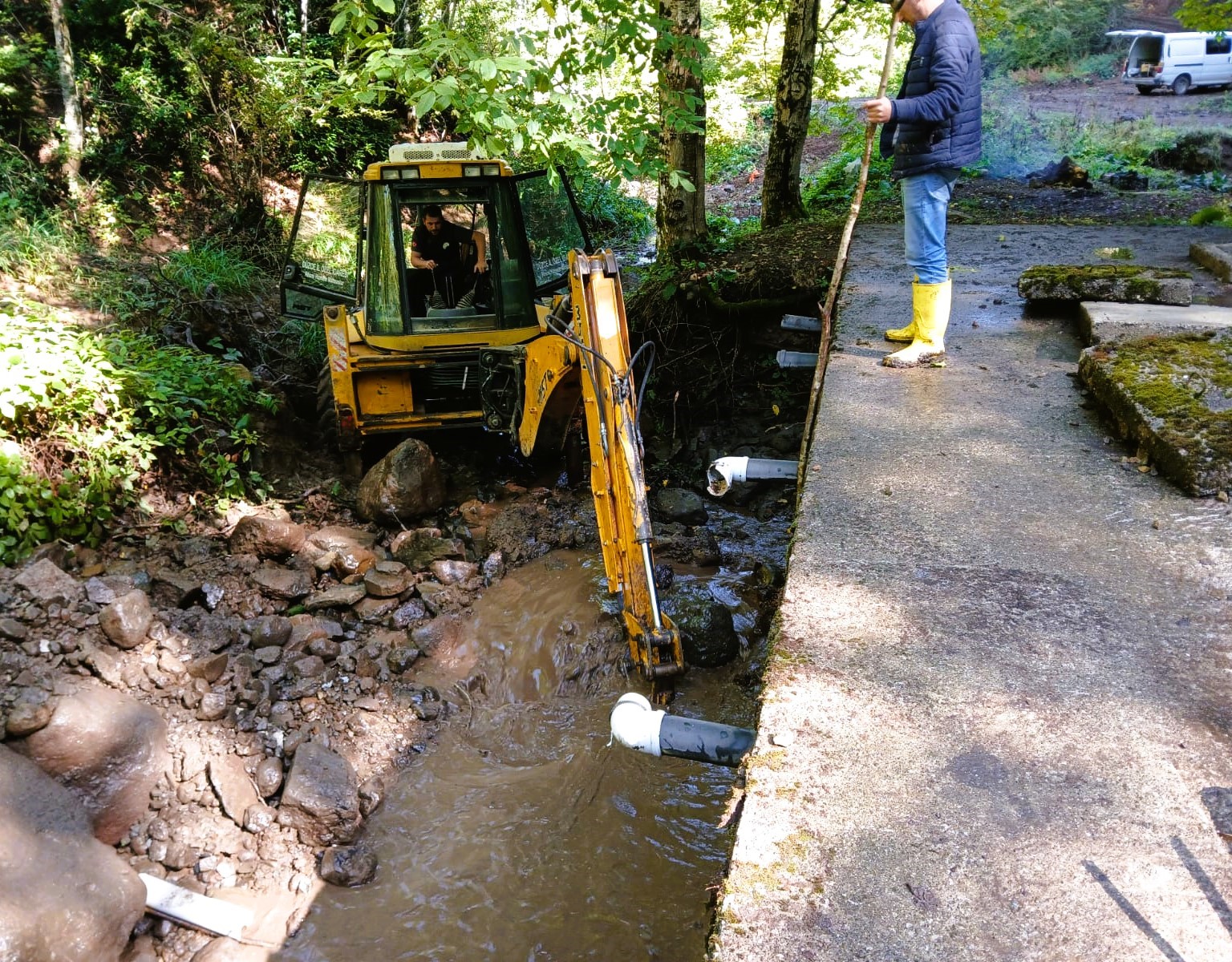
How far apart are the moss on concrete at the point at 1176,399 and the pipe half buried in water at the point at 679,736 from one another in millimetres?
2215

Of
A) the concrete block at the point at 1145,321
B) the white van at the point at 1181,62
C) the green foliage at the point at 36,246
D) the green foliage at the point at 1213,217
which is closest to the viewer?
the concrete block at the point at 1145,321

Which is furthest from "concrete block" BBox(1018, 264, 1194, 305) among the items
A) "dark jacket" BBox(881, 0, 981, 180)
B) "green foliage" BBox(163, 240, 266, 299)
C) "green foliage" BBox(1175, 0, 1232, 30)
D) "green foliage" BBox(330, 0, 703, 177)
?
"green foliage" BBox(163, 240, 266, 299)

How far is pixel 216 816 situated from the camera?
4.10 metres

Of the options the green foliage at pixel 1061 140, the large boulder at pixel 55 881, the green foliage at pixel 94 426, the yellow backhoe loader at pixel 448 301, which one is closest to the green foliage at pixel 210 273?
the green foliage at pixel 94 426

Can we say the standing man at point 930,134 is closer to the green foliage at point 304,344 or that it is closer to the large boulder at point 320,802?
the large boulder at point 320,802

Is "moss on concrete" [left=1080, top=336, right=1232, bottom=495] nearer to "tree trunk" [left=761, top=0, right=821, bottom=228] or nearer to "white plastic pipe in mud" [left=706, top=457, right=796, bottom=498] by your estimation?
"white plastic pipe in mud" [left=706, top=457, right=796, bottom=498]

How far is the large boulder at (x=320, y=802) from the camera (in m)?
4.12

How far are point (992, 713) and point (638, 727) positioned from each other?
1.00 m

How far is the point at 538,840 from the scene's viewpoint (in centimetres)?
410

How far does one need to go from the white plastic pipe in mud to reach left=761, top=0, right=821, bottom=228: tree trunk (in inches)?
223

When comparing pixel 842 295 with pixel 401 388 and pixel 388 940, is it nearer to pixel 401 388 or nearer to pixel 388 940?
pixel 401 388

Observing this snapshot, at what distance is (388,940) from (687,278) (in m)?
5.57

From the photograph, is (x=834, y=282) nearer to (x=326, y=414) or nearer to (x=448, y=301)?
(x=448, y=301)

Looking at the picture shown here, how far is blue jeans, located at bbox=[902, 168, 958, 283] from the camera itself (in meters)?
4.74
